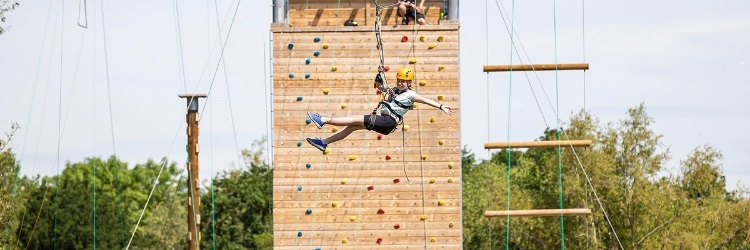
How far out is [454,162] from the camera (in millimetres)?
25281

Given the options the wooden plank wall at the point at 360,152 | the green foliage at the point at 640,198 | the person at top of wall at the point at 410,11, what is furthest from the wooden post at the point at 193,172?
the green foliage at the point at 640,198

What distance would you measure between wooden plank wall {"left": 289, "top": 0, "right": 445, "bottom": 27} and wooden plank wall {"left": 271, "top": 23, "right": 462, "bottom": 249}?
39cm

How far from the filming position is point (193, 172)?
84.8ft

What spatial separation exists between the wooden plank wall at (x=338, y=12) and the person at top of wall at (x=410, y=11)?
19.1 inches

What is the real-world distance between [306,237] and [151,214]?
42.6 meters

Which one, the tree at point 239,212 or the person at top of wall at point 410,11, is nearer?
the person at top of wall at point 410,11

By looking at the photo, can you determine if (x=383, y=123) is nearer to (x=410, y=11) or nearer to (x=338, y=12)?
(x=410, y=11)

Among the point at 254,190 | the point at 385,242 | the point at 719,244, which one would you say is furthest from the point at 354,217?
the point at 254,190

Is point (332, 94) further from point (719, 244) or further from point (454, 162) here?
point (719, 244)

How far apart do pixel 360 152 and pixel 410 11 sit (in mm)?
2099

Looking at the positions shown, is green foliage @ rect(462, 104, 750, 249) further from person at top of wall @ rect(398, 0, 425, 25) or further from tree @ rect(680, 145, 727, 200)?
person at top of wall @ rect(398, 0, 425, 25)

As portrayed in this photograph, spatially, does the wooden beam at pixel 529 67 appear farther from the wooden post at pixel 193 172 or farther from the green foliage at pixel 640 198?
the green foliage at pixel 640 198

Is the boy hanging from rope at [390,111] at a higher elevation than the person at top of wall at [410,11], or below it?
below

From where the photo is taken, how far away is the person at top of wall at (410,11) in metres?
24.8
